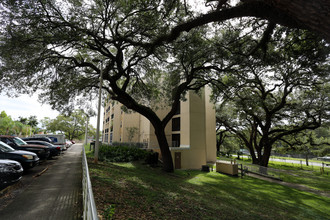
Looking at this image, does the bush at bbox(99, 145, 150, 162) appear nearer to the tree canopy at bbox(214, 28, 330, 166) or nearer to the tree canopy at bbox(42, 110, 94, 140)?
the tree canopy at bbox(214, 28, 330, 166)

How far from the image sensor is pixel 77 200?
16.7 ft

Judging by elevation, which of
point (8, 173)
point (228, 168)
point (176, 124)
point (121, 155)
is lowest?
point (228, 168)

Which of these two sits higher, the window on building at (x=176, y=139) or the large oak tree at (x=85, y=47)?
the large oak tree at (x=85, y=47)

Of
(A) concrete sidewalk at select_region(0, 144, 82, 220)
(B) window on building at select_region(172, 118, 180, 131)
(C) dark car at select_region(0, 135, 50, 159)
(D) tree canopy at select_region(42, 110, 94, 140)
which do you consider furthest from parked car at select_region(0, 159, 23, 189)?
(D) tree canopy at select_region(42, 110, 94, 140)

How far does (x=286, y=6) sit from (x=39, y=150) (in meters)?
14.3

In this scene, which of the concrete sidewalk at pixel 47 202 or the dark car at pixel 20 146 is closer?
the concrete sidewalk at pixel 47 202

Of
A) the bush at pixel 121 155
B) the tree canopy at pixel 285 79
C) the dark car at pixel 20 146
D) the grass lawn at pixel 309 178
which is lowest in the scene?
the grass lawn at pixel 309 178

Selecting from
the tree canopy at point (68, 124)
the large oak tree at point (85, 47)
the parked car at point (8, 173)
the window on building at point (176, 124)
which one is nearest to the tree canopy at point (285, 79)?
the large oak tree at point (85, 47)

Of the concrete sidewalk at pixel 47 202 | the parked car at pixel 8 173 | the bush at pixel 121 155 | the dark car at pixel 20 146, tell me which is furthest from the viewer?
the bush at pixel 121 155

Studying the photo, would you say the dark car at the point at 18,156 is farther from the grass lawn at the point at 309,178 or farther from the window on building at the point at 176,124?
the grass lawn at the point at 309,178

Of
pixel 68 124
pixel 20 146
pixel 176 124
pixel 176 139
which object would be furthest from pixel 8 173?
pixel 68 124

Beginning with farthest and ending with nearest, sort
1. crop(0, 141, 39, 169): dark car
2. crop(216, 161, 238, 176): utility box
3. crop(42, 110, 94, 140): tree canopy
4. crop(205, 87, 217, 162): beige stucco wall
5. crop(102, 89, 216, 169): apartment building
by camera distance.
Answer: crop(42, 110, 94, 140): tree canopy → crop(205, 87, 217, 162): beige stucco wall → crop(102, 89, 216, 169): apartment building → crop(216, 161, 238, 176): utility box → crop(0, 141, 39, 169): dark car

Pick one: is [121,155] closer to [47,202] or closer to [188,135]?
[188,135]

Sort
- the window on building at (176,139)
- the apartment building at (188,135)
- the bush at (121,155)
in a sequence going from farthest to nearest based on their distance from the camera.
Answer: the window on building at (176,139)
the apartment building at (188,135)
the bush at (121,155)
